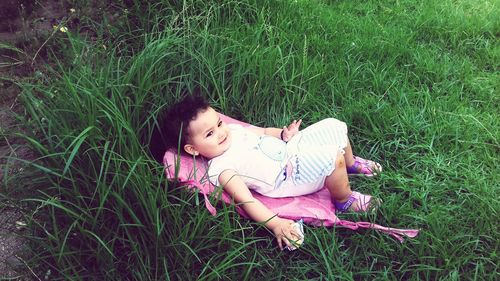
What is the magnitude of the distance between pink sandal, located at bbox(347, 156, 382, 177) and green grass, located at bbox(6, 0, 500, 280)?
0.05 meters

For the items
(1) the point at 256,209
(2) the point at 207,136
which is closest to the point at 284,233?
(1) the point at 256,209

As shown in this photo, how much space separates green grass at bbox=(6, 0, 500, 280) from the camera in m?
2.10

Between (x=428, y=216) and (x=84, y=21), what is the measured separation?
2.50 m

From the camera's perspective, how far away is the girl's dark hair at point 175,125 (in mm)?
2318

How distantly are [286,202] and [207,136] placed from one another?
50cm

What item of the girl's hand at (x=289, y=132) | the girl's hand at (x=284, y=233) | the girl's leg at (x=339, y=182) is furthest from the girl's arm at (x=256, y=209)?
the girl's hand at (x=289, y=132)

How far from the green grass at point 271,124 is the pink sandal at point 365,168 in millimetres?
51

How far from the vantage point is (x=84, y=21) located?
11.1ft

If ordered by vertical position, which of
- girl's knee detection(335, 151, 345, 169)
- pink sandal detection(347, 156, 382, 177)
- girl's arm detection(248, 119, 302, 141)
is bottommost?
pink sandal detection(347, 156, 382, 177)

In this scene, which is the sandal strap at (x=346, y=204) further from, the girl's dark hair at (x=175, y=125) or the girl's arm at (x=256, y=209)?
the girl's dark hair at (x=175, y=125)

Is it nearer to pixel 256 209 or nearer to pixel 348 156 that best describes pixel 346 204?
pixel 348 156

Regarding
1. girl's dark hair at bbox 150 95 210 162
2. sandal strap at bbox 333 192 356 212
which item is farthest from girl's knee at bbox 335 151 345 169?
girl's dark hair at bbox 150 95 210 162

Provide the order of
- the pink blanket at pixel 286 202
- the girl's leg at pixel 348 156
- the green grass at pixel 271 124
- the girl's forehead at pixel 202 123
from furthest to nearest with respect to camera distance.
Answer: the girl's leg at pixel 348 156, the girl's forehead at pixel 202 123, the pink blanket at pixel 286 202, the green grass at pixel 271 124

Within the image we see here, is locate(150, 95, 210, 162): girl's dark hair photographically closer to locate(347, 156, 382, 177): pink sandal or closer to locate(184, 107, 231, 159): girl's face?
locate(184, 107, 231, 159): girl's face
